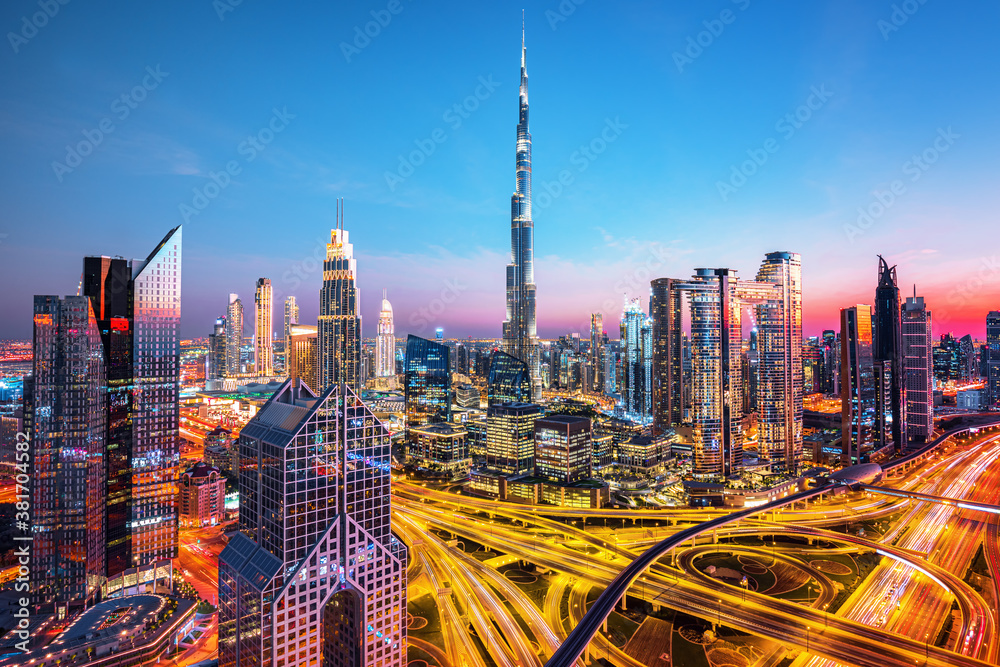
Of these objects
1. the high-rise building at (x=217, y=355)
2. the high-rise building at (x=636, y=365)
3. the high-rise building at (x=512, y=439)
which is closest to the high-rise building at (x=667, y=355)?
the high-rise building at (x=636, y=365)

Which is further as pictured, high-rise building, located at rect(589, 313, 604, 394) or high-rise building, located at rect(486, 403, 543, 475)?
high-rise building, located at rect(589, 313, 604, 394)

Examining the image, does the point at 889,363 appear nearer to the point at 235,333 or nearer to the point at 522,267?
the point at 522,267

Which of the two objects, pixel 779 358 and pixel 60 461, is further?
pixel 779 358

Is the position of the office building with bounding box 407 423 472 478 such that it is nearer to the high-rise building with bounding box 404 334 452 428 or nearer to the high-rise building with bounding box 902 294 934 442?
the high-rise building with bounding box 404 334 452 428

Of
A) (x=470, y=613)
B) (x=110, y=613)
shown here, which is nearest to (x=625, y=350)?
(x=470, y=613)

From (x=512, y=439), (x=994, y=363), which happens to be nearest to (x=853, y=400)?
(x=512, y=439)

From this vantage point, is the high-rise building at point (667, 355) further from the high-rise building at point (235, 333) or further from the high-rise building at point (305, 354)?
the high-rise building at point (235, 333)

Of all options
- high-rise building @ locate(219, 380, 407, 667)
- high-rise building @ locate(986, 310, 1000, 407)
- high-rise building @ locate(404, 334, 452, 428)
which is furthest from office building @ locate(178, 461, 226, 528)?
high-rise building @ locate(986, 310, 1000, 407)
